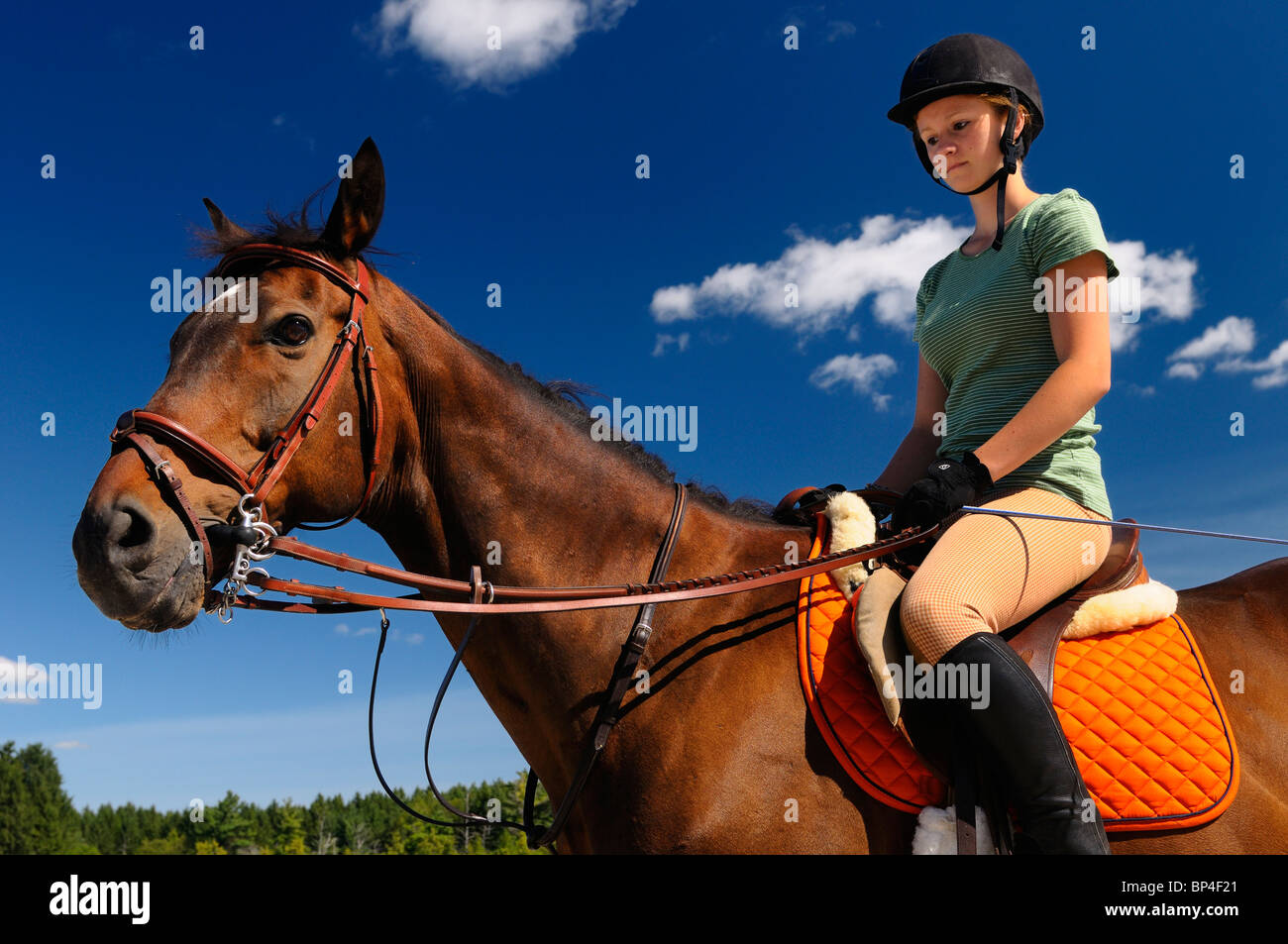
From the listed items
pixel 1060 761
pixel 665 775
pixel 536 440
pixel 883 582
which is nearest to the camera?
pixel 1060 761

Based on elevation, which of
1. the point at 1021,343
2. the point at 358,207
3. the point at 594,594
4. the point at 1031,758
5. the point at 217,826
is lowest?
the point at 217,826

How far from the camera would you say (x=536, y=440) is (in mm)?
3920

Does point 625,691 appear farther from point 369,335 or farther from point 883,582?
point 369,335

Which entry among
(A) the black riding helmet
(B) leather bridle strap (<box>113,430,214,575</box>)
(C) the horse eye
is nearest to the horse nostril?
(B) leather bridle strap (<box>113,430,214,575</box>)

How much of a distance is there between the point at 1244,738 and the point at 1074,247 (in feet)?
7.44

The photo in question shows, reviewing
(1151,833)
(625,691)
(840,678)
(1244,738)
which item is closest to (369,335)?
(625,691)

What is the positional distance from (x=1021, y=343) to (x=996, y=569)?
1092 millimetres

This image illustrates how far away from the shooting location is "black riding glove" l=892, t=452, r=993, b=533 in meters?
3.56

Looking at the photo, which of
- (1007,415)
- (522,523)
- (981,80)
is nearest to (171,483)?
(522,523)

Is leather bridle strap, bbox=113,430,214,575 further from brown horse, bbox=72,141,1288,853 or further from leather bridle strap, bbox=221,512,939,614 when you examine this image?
leather bridle strap, bbox=221,512,939,614
